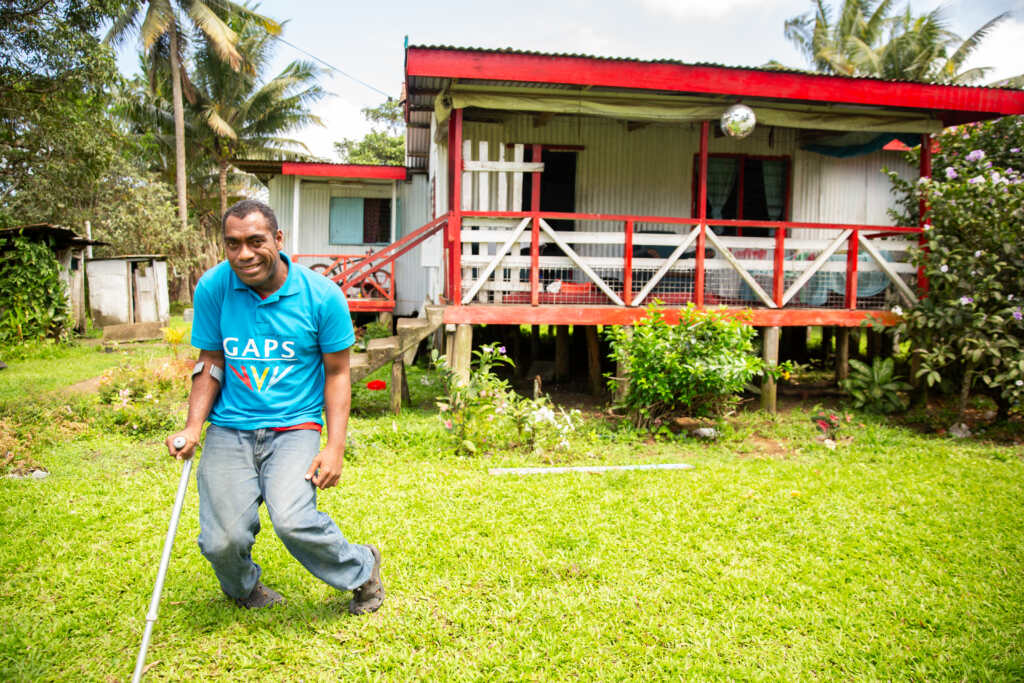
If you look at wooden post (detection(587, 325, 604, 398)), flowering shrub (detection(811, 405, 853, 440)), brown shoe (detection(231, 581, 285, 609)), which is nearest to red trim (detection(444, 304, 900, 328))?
flowering shrub (detection(811, 405, 853, 440))

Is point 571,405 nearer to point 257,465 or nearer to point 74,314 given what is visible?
point 257,465

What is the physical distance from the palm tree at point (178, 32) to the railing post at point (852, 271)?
1993 cm

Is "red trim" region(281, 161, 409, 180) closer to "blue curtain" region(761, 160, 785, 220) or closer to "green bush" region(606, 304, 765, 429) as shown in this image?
"blue curtain" region(761, 160, 785, 220)

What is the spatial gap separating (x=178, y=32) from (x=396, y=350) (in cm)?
2011

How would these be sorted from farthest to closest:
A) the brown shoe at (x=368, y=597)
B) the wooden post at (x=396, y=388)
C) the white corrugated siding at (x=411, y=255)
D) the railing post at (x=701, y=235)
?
the white corrugated siding at (x=411, y=255), the railing post at (x=701, y=235), the wooden post at (x=396, y=388), the brown shoe at (x=368, y=597)

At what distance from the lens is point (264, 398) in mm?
2859

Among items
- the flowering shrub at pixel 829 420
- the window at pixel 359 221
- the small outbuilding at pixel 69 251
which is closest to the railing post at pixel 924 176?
the flowering shrub at pixel 829 420

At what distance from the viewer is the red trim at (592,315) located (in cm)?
739

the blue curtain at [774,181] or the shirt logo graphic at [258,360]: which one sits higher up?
the blue curtain at [774,181]

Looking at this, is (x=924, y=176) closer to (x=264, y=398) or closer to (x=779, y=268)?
(x=779, y=268)

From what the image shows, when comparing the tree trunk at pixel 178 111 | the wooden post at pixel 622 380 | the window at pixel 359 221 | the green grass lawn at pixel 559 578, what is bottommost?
the green grass lawn at pixel 559 578

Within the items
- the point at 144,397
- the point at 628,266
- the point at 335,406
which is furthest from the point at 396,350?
the point at 335,406

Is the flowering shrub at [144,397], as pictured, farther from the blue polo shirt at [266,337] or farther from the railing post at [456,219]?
the blue polo shirt at [266,337]

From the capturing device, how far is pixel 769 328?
25.9 feet
